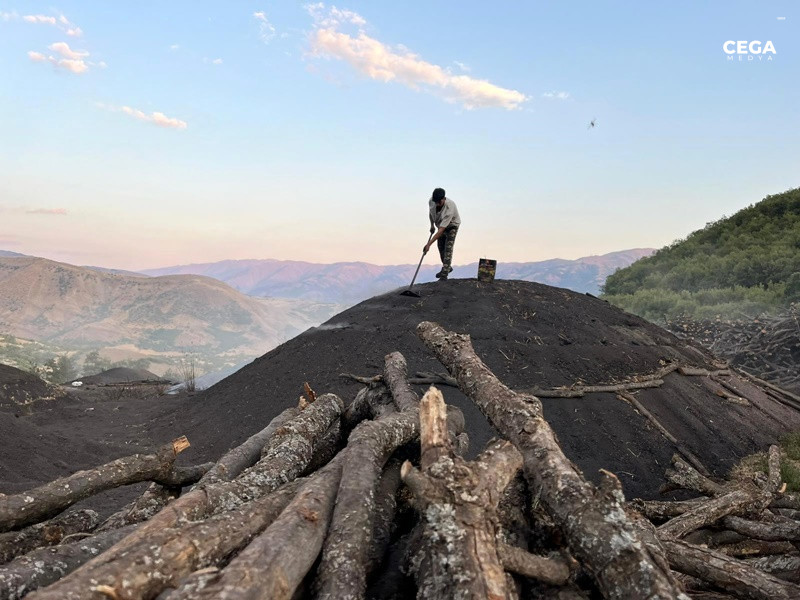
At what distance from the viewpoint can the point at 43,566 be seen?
1.97 meters

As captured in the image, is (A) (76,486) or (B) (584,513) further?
(A) (76,486)

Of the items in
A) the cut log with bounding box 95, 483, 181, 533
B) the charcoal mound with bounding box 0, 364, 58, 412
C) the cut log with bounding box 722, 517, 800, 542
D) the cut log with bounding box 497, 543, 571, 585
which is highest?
the cut log with bounding box 497, 543, 571, 585

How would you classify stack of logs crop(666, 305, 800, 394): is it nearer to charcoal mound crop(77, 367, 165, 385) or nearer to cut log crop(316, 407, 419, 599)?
cut log crop(316, 407, 419, 599)

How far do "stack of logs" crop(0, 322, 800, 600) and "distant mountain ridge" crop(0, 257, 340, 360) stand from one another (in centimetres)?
9074

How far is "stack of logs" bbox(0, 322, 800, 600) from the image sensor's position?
1757 mm

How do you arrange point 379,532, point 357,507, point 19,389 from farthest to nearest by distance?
point 19,389 < point 379,532 < point 357,507

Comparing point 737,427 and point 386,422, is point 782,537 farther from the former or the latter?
point 737,427

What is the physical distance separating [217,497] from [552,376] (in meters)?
7.29

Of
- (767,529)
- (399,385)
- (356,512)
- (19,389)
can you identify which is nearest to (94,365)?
(19,389)

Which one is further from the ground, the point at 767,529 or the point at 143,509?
the point at 143,509

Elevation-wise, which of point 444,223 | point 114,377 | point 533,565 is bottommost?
point 114,377

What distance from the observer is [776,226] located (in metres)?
31.1

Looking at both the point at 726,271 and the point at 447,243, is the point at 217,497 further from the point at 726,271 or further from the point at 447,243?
the point at 726,271

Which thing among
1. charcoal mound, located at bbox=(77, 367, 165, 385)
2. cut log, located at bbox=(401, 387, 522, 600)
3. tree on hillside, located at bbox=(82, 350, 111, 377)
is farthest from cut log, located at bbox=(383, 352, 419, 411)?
tree on hillside, located at bbox=(82, 350, 111, 377)
